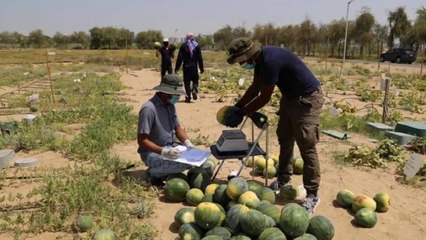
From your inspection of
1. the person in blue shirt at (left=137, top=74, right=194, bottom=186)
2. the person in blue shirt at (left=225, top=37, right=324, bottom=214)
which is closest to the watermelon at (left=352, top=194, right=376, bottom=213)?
the person in blue shirt at (left=225, top=37, right=324, bottom=214)

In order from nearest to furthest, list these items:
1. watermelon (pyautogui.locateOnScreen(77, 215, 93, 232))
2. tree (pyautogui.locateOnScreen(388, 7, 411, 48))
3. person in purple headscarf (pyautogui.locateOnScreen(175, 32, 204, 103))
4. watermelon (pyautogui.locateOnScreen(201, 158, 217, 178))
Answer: watermelon (pyautogui.locateOnScreen(77, 215, 93, 232)) < watermelon (pyautogui.locateOnScreen(201, 158, 217, 178)) < person in purple headscarf (pyautogui.locateOnScreen(175, 32, 204, 103)) < tree (pyautogui.locateOnScreen(388, 7, 411, 48))

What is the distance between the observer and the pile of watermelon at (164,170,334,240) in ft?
10.6

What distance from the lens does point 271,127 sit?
324 inches

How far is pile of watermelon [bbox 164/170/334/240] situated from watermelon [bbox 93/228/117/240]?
604mm

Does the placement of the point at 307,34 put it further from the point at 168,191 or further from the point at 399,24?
the point at 168,191

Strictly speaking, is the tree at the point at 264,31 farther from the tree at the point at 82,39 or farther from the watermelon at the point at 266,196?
the watermelon at the point at 266,196

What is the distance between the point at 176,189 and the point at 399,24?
4719 cm

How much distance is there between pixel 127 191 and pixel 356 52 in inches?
2180

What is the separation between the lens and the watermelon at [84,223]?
12.2 feet

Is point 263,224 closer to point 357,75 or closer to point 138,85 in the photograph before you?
point 138,85

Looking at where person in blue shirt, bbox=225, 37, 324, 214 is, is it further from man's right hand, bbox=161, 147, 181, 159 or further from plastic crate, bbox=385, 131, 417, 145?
plastic crate, bbox=385, 131, 417, 145

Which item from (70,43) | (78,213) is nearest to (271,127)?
(78,213)

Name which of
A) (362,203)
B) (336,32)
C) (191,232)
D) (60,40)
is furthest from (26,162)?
(60,40)

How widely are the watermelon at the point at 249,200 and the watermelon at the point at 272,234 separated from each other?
37 cm
